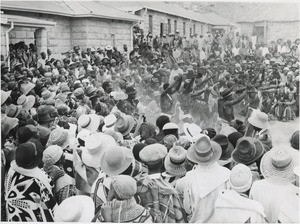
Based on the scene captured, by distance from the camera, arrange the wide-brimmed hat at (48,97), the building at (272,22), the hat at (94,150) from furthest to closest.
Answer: the wide-brimmed hat at (48,97), the building at (272,22), the hat at (94,150)

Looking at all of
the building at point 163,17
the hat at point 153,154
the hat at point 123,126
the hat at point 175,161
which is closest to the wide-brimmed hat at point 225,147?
the hat at point 175,161

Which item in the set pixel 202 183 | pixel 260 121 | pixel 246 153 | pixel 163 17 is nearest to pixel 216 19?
pixel 163 17

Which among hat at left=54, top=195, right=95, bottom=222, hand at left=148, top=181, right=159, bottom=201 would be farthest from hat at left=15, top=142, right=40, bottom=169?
hand at left=148, top=181, right=159, bottom=201

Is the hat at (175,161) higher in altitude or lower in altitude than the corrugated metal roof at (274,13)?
lower

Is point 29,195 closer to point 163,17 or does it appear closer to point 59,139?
point 59,139

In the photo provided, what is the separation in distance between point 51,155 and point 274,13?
2.72 m

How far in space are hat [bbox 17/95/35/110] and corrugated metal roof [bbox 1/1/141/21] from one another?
81 cm

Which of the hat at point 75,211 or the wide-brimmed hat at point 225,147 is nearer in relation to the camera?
the hat at point 75,211

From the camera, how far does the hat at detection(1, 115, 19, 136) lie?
3438mm

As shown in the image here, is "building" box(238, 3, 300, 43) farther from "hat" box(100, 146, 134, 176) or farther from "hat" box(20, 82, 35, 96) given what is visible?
"hat" box(20, 82, 35, 96)

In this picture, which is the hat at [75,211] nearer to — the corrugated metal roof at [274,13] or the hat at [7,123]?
the hat at [7,123]

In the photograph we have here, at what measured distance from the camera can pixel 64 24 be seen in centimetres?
409

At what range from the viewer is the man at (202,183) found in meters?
2.48

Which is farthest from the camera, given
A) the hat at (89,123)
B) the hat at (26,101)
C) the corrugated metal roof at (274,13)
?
the hat at (26,101)
